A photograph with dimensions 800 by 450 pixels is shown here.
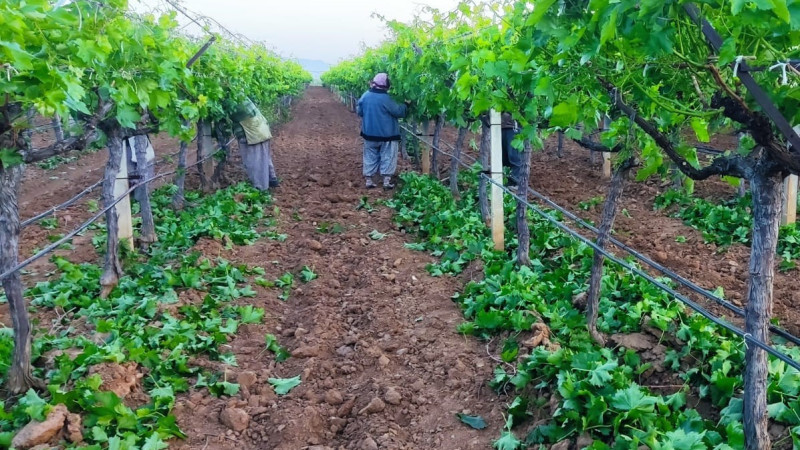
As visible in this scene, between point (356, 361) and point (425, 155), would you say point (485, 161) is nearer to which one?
point (356, 361)

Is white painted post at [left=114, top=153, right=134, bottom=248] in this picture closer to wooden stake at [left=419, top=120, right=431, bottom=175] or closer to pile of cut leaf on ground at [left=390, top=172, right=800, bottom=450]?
pile of cut leaf on ground at [left=390, top=172, right=800, bottom=450]

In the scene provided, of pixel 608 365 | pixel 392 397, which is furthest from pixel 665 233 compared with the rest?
pixel 392 397

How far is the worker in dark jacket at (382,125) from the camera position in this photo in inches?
397

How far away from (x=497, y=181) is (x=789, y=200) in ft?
10.9

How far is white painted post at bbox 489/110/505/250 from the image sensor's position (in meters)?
6.20

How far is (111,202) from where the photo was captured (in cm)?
557

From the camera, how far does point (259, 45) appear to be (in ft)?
52.3

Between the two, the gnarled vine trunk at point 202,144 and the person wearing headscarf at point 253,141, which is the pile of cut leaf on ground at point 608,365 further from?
the gnarled vine trunk at point 202,144

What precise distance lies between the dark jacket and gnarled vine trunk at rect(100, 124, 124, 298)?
16.3ft

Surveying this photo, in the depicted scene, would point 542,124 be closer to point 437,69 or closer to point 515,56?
point 515,56

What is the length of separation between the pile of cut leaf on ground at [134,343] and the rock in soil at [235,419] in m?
0.29

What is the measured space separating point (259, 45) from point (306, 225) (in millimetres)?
9308

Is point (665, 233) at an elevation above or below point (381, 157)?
below

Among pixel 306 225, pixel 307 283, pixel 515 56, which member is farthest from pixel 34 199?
pixel 515 56
